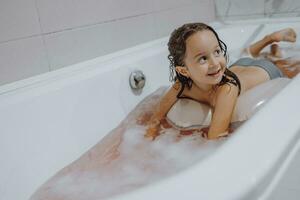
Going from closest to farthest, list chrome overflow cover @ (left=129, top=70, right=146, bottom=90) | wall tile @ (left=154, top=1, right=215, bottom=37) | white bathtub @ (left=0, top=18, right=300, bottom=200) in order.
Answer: white bathtub @ (left=0, top=18, right=300, bottom=200)
chrome overflow cover @ (left=129, top=70, right=146, bottom=90)
wall tile @ (left=154, top=1, right=215, bottom=37)

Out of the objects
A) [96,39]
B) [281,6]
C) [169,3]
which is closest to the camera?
[96,39]

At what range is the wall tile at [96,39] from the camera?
119cm

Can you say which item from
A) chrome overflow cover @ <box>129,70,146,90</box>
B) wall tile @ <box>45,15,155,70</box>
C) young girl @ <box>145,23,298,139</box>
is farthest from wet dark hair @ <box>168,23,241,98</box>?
wall tile @ <box>45,15,155,70</box>

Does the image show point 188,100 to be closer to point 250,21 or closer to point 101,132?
point 101,132

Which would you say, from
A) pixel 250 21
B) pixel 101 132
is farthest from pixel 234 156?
pixel 250 21

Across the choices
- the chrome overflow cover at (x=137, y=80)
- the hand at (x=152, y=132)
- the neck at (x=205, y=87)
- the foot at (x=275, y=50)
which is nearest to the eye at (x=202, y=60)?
the neck at (x=205, y=87)

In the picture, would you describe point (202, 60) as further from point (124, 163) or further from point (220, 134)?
point (124, 163)

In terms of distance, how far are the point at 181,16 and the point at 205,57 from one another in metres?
0.91

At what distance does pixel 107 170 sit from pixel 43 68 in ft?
1.40

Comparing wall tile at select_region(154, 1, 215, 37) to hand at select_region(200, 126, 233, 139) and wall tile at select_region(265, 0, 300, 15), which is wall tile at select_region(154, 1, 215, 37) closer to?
wall tile at select_region(265, 0, 300, 15)

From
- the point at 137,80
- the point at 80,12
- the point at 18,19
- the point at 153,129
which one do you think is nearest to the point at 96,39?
the point at 80,12

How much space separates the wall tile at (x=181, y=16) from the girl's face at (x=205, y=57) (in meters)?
0.71

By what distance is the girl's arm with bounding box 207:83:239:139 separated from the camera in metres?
0.92

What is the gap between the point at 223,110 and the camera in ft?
3.09
